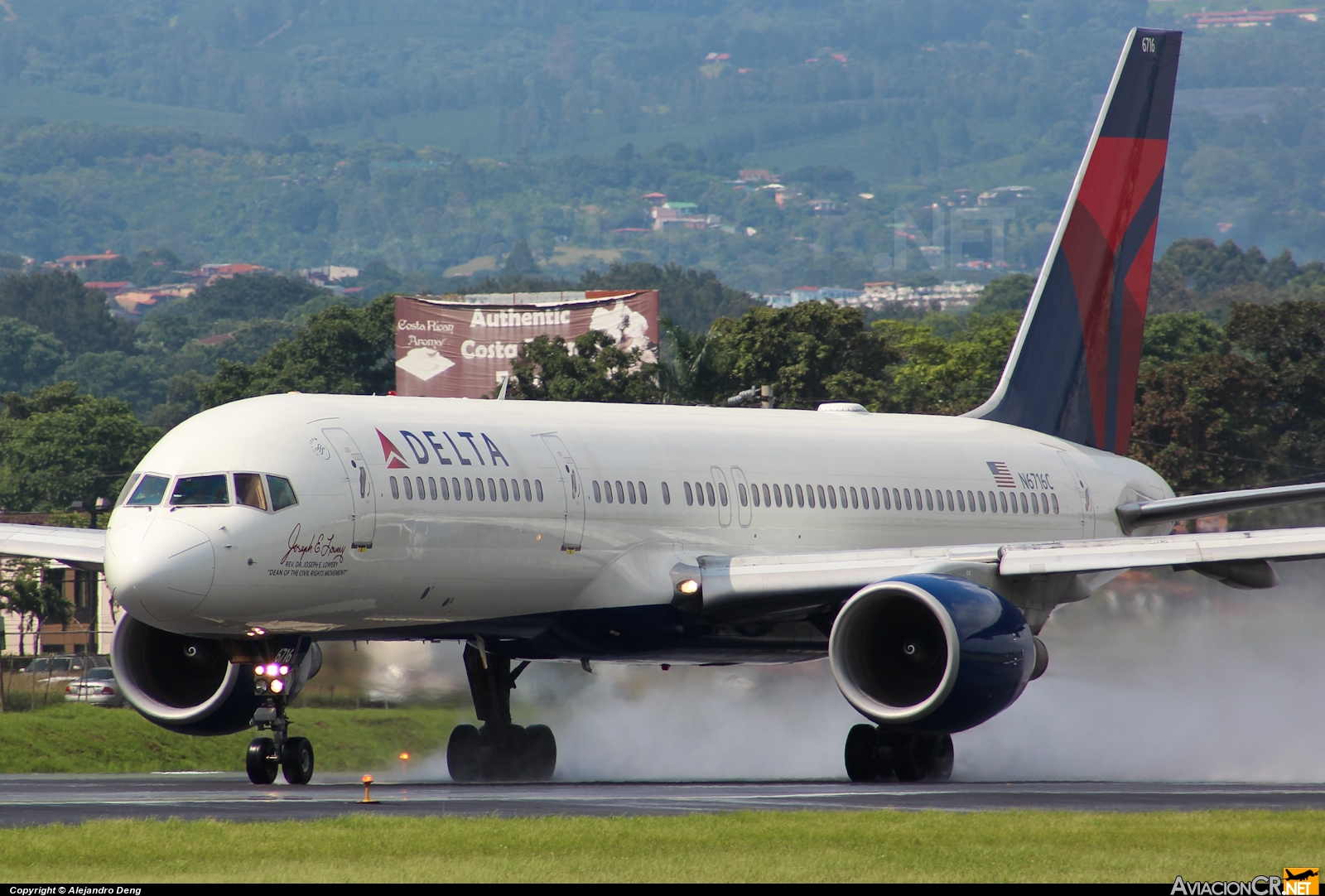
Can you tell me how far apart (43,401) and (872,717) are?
92.6 m

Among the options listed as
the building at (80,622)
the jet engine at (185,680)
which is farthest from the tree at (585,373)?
the jet engine at (185,680)

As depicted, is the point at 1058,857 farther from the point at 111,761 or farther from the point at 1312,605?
the point at 111,761

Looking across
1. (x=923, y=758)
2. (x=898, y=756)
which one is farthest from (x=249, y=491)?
(x=923, y=758)

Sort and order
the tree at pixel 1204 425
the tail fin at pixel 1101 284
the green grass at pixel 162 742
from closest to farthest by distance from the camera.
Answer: the tail fin at pixel 1101 284
the green grass at pixel 162 742
the tree at pixel 1204 425

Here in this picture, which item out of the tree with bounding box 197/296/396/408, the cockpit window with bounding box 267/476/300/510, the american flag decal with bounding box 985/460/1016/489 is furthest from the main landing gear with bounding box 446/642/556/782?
the tree with bounding box 197/296/396/408

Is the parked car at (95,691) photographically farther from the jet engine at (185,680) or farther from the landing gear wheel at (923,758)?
the landing gear wheel at (923,758)

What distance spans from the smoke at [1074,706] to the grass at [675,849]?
39.7 feet

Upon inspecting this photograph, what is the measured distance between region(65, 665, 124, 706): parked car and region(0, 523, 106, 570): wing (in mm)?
18346

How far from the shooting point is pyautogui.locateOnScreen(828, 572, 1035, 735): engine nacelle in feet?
73.0

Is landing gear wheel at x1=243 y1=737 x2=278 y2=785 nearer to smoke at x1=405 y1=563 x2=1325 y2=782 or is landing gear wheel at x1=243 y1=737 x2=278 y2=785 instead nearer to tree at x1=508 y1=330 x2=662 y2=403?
smoke at x1=405 y1=563 x2=1325 y2=782

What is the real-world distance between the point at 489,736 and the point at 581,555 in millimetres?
3714

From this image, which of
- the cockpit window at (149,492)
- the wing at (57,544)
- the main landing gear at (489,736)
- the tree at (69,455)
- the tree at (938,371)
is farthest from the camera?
the tree at (69,455)

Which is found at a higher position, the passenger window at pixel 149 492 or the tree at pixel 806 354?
the tree at pixel 806 354

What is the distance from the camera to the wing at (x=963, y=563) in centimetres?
2350
